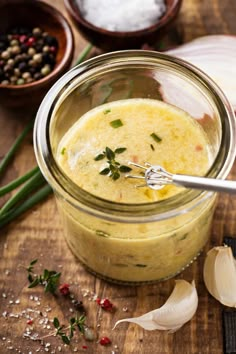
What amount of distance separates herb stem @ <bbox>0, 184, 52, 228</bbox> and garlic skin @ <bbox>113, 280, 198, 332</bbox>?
0.47m

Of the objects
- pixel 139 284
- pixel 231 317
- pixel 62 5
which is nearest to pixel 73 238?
pixel 139 284

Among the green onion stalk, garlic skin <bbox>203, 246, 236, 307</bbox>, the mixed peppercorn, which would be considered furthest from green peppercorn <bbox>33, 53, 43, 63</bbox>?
garlic skin <bbox>203, 246, 236, 307</bbox>

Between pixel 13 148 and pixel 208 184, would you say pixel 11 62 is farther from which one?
pixel 208 184

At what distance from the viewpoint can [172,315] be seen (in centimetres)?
192

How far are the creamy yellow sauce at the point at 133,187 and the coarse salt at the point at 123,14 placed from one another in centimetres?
57

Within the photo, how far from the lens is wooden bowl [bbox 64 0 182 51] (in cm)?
242

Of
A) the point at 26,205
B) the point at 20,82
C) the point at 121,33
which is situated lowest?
the point at 26,205

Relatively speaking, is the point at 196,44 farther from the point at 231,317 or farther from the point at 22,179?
the point at 231,317

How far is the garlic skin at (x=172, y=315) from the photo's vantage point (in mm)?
1921

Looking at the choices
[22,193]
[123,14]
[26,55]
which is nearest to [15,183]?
[22,193]

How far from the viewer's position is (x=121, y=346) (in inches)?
76.7

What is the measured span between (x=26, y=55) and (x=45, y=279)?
856 mm

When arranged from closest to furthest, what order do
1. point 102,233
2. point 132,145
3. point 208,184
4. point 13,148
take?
point 208,184 < point 102,233 < point 132,145 < point 13,148

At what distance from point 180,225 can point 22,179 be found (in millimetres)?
587
